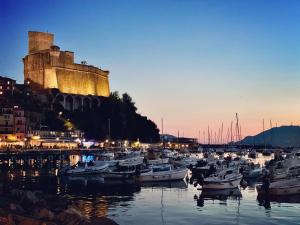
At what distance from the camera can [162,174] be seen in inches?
1690

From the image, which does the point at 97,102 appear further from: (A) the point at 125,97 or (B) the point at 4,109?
(B) the point at 4,109

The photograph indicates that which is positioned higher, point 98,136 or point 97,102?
point 97,102

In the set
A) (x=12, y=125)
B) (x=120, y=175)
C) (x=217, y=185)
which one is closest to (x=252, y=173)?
(x=217, y=185)

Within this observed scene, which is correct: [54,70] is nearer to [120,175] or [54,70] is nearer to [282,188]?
[120,175]

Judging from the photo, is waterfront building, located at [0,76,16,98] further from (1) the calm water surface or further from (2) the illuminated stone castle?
(1) the calm water surface

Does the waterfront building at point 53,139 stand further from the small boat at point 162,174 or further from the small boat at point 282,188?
the small boat at point 282,188

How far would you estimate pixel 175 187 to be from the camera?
3878 centimetres

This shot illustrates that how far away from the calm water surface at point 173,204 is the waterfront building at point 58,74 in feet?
237

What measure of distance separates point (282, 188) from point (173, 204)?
7553 millimetres

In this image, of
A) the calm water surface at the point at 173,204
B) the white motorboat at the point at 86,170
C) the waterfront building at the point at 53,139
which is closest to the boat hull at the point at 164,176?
the calm water surface at the point at 173,204

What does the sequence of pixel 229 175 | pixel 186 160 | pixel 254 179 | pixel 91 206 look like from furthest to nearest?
pixel 186 160 < pixel 254 179 < pixel 229 175 < pixel 91 206

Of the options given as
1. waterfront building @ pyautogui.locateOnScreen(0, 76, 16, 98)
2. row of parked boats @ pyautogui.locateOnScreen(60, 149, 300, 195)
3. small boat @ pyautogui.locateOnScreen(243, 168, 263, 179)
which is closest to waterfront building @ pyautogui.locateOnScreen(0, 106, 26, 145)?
waterfront building @ pyautogui.locateOnScreen(0, 76, 16, 98)

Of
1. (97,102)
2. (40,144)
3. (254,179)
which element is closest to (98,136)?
(97,102)

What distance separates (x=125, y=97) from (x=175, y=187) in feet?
266
